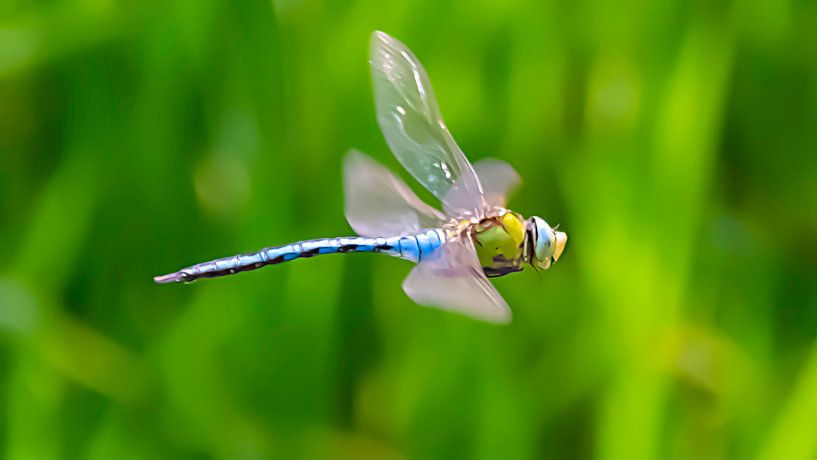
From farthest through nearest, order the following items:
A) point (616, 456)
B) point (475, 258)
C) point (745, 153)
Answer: point (745, 153)
point (616, 456)
point (475, 258)

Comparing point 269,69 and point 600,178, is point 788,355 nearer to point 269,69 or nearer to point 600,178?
point 600,178

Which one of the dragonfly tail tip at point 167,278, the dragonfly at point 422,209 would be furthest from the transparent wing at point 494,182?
the dragonfly tail tip at point 167,278

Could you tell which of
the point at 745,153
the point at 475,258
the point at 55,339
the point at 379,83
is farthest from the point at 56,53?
the point at 745,153

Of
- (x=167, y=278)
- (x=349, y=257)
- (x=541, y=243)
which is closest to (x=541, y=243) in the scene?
(x=541, y=243)

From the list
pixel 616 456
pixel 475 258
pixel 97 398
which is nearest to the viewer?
pixel 475 258

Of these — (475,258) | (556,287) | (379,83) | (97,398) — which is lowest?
(97,398)

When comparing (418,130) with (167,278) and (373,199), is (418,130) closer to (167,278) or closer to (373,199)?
(373,199)

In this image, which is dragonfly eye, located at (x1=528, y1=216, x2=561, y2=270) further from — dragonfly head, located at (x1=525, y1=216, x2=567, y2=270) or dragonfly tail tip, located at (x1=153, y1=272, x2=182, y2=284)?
dragonfly tail tip, located at (x1=153, y1=272, x2=182, y2=284)
